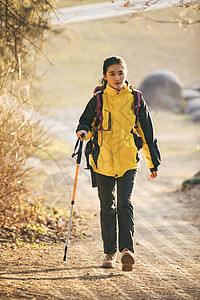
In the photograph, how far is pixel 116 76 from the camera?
462 cm

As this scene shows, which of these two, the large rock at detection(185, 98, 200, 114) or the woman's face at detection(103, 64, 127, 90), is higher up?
the large rock at detection(185, 98, 200, 114)

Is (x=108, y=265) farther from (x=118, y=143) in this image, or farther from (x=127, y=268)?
(x=118, y=143)

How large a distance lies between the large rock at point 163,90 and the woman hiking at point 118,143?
17.7m

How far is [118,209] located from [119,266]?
62 cm

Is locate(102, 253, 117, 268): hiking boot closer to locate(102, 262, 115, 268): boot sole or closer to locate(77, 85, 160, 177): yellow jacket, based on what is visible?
locate(102, 262, 115, 268): boot sole

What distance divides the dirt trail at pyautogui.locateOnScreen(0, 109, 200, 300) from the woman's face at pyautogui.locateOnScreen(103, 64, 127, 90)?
1658mm

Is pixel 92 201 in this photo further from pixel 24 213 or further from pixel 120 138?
pixel 120 138

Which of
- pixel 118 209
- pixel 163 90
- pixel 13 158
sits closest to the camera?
pixel 118 209

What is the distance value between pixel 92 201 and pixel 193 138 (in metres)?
8.59

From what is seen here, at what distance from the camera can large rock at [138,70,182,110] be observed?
73.2 feet

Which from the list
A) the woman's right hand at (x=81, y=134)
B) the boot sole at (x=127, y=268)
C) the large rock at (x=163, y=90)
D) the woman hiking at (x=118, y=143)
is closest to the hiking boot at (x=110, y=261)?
the woman hiking at (x=118, y=143)

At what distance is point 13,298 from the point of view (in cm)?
377

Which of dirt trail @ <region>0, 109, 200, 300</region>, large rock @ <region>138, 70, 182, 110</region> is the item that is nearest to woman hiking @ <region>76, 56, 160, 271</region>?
dirt trail @ <region>0, 109, 200, 300</region>

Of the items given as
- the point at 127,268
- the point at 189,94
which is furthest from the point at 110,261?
the point at 189,94
